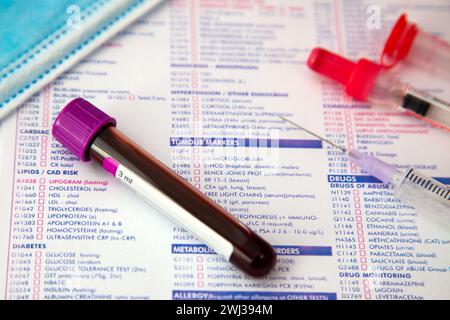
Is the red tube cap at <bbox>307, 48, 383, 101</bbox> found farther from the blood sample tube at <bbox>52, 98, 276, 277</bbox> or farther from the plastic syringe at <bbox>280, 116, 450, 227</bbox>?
the blood sample tube at <bbox>52, 98, 276, 277</bbox>

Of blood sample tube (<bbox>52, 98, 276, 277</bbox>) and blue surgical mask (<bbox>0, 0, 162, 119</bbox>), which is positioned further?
blue surgical mask (<bbox>0, 0, 162, 119</bbox>)

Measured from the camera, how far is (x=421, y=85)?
2.56 ft

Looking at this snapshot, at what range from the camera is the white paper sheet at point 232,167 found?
2.09 feet

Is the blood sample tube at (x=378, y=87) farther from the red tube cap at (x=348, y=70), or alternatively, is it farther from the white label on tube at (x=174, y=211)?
the white label on tube at (x=174, y=211)

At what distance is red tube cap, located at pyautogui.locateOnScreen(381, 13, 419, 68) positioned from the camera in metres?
0.77

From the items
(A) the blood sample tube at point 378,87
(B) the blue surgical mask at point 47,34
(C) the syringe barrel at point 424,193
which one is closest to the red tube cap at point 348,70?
(A) the blood sample tube at point 378,87

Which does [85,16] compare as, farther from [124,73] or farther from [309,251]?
[309,251]

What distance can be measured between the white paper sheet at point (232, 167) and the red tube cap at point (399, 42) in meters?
0.02

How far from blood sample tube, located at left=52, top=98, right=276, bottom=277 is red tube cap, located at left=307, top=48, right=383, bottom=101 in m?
0.26

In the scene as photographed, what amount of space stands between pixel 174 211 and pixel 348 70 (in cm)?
31

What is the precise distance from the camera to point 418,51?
79cm

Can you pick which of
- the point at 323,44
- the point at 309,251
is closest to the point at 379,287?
the point at 309,251

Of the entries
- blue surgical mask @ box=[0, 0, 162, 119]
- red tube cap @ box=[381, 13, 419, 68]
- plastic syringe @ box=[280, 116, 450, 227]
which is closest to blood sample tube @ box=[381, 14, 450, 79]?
red tube cap @ box=[381, 13, 419, 68]

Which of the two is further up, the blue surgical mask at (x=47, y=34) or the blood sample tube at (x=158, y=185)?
the blue surgical mask at (x=47, y=34)
